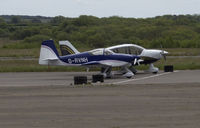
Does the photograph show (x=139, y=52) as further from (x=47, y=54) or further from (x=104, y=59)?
(x=47, y=54)

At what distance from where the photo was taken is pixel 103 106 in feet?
61.9

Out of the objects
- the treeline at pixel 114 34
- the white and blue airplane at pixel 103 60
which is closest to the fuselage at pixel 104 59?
the white and blue airplane at pixel 103 60

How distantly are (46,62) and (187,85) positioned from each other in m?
12.0

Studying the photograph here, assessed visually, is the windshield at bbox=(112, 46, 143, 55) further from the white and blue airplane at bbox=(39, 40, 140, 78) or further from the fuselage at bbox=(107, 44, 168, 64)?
the white and blue airplane at bbox=(39, 40, 140, 78)

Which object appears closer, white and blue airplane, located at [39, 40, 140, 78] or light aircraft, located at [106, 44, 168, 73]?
white and blue airplane, located at [39, 40, 140, 78]

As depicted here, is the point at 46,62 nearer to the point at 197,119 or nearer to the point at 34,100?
the point at 34,100

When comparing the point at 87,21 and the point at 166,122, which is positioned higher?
the point at 87,21

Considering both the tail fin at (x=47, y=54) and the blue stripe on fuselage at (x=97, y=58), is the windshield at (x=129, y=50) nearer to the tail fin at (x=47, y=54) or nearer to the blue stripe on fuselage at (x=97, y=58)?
the blue stripe on fuselage at (x=97, y=58)

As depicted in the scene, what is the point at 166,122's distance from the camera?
15.1 m

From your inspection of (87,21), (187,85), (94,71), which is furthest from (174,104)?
(87,21)

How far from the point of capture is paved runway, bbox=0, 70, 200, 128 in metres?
15.3

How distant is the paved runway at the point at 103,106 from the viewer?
1532cm

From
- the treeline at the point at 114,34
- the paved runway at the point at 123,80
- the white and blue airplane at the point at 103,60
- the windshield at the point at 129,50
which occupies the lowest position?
the paved runway at the point at 123,80

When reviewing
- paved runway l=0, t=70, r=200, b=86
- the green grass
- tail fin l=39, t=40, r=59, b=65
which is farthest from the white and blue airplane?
the green grass
